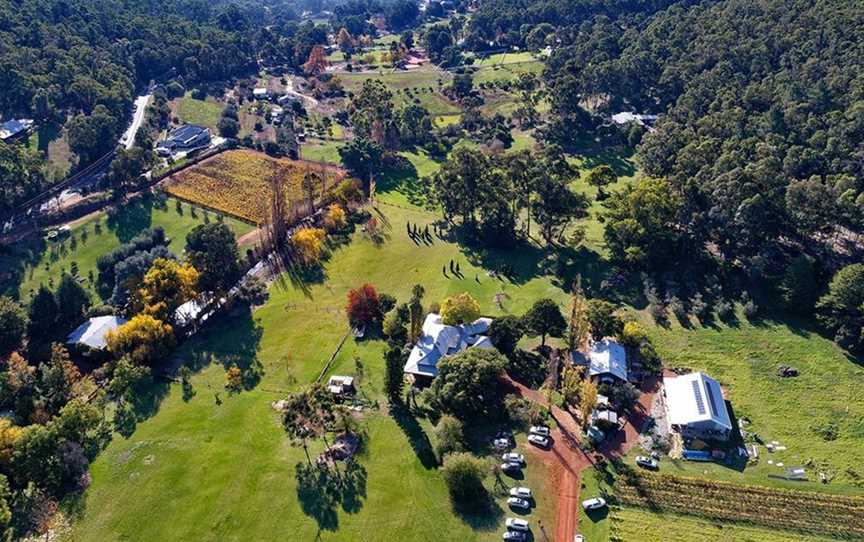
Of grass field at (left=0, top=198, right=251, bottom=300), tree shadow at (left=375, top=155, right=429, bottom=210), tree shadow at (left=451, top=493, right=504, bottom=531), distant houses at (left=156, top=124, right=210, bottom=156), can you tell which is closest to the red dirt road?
tree shadow at (left=451, top=493, right=504, bottom=531)

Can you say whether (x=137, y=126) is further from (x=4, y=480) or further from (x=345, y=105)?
(x=4, y=480)

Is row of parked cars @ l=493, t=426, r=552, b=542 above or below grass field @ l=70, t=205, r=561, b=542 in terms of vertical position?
above

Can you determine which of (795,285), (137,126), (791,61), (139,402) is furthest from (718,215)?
(137,126)

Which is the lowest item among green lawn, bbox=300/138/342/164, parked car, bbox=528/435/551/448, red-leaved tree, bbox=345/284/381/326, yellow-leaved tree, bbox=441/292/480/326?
parked car, bbox=528/435/551/448

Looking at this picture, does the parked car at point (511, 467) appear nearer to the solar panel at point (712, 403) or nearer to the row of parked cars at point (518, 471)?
the row of parked cars at point (518, 471)

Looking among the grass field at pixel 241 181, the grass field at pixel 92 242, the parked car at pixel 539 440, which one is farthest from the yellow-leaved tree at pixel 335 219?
the parked car at pixel 539 440

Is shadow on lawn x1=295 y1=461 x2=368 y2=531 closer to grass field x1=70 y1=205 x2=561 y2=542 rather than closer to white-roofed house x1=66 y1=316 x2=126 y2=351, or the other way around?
grass field x1=70 y1=205 x2=561 y2=542
